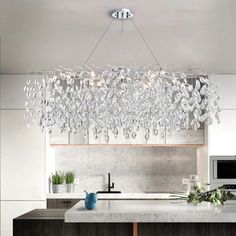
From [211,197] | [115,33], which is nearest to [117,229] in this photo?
[211,197]

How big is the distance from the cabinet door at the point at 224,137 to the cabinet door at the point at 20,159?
231 cm

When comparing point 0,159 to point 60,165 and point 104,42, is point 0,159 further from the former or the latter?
point 104,42

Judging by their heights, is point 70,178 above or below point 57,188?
above

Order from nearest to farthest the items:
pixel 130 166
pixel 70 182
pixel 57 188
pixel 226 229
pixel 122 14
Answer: pixel 122 14
pixel 226 229
pixel 57 188
pixel 70 182
pixel 130 166

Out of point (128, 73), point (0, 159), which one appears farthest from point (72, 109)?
point (0, 159)

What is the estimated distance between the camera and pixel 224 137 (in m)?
6.58

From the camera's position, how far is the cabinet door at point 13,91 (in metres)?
6.59

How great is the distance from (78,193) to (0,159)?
1.20m

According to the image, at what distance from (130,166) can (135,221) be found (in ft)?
11.2

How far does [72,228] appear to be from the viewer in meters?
4.25

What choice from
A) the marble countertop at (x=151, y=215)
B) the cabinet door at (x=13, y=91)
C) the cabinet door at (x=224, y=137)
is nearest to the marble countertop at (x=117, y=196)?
the cabinet door at (x=224, y=137)

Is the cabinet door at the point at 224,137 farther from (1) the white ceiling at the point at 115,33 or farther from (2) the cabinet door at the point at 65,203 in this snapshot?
(2) the cabinet door at the point at 65,203

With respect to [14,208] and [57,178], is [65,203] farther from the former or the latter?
[14,208]

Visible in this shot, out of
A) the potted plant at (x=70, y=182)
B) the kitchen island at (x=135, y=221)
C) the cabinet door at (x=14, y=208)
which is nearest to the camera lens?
the kitchen island at (x=135, y=221)
